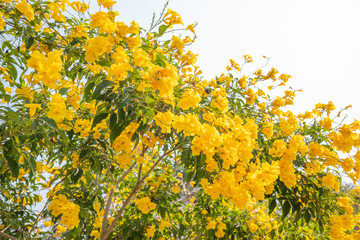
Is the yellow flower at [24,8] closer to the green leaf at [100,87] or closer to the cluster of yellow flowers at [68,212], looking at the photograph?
the green leaf at [100,87]

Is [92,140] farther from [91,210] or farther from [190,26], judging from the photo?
[190,26]

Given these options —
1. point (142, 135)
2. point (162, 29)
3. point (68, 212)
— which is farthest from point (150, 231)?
point (162, 29)

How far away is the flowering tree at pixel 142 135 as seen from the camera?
3.58 ft

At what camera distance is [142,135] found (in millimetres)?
1530

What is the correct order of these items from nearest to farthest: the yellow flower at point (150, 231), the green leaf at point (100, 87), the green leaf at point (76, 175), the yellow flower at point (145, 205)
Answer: the green leaf at point (100, 87)
the green leaf at point (76, 175)
the yellow flower at point (145, 205)
the yellow flower at point (150, 231)

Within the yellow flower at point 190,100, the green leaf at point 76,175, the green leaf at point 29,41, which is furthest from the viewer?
the green leaf at point 76,175

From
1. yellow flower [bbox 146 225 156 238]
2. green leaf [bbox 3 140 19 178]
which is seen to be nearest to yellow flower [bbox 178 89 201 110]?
green leaf [bbox 3 140 19 178]

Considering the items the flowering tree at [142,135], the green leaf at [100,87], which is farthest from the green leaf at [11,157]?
the green leaf at [100,87]

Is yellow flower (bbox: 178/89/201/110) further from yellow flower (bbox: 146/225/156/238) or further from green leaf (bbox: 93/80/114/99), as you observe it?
yellow flower (bbox: 146/225/156/238)

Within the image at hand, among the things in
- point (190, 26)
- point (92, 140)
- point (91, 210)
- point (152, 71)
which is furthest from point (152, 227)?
point (190, 26)

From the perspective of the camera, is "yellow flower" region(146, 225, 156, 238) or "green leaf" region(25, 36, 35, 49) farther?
"yellow flower" region(146, 225, 156, 238)

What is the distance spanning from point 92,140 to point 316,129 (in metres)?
2.11

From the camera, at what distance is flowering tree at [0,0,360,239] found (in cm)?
109

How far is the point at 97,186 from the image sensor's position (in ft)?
6.90
